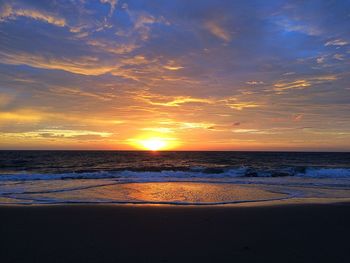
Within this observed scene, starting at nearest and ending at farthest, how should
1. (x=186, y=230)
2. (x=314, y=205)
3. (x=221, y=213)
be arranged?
(x=186, y=230)
(x=221, y=213)
(x=314, y=205)

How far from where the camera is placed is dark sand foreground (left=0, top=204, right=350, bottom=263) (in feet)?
18.6

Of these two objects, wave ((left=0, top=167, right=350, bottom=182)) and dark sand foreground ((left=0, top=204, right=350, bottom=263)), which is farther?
wave ((left=0, top=167, right=350, bottom=182))

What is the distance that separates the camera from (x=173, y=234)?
7.08 m

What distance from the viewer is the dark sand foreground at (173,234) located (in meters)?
5.68

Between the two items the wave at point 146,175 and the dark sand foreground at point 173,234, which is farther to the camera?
the wave at point 146,175

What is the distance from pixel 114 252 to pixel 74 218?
3.20m

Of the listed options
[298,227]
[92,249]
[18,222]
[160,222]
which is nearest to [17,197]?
[18,222]

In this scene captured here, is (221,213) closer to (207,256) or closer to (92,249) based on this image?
(207,256)

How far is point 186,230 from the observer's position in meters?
7.39

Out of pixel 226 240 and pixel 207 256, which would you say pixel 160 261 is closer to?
pixel 207 256

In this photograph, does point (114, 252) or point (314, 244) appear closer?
point (114, 252)

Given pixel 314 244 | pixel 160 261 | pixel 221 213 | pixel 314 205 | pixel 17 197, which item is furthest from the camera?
pixel 17 197

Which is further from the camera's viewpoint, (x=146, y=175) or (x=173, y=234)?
(x=146, y=175)

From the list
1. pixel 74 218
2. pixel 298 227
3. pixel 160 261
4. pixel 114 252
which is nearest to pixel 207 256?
pixel 160 261
